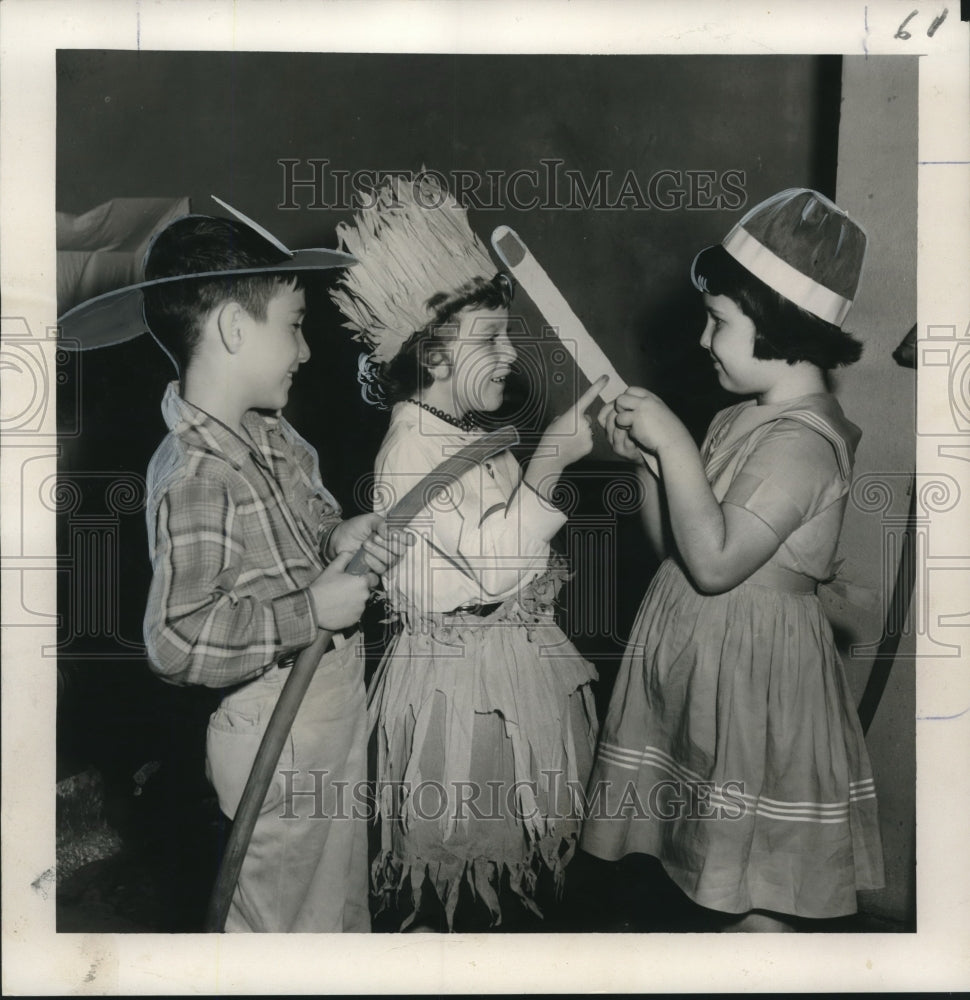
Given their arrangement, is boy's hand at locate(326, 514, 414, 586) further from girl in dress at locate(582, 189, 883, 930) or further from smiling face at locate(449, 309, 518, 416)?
girl in dress at locate(582, 189, 883, 930)

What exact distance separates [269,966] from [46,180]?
1.70 metres

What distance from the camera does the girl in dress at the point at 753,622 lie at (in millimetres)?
2404

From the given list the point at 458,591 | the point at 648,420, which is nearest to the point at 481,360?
the point at 648,420

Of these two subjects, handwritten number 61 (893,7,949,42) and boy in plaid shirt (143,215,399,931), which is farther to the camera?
handwritten number 61 (893,7,949,42)

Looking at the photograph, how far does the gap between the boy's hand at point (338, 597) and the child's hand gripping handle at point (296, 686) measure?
0.7 inches

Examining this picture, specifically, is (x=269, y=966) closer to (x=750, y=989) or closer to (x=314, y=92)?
(x=750, y=989)

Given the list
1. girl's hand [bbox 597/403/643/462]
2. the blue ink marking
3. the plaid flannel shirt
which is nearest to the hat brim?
the plaid flannel shirt

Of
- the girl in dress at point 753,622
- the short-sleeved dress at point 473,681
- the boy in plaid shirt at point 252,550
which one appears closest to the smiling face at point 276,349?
the boy in plaid shirt at point 252,550

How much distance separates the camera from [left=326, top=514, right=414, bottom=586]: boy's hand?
2.43 metres

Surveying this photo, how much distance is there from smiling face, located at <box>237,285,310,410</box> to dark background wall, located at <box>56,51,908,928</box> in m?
0.03

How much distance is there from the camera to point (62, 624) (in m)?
2.48

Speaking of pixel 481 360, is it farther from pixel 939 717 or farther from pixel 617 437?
pixel 939 717

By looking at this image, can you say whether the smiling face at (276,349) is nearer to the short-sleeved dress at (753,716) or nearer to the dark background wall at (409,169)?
the dark background wall at (409,169)

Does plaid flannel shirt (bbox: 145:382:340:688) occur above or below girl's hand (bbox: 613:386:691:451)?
below
